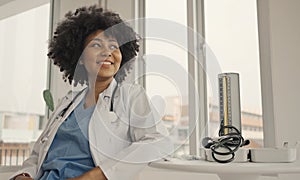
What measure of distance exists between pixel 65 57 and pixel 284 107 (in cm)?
103

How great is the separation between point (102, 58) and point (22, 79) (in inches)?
47.3

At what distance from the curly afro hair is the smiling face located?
0.04 metres

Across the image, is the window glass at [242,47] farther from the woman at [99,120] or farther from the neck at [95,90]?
the neck at [95,90]

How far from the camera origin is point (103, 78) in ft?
4.43

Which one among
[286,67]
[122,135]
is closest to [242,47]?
[286,67]

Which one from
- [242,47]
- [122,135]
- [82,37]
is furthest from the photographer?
[242,47]

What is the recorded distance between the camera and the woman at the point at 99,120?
1146 millimetres

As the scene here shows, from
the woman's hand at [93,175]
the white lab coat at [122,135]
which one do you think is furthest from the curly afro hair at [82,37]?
the woman's hand at [93,175]

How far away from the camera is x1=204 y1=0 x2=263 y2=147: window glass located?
1.82 m

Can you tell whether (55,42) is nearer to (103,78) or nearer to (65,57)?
(65,57)

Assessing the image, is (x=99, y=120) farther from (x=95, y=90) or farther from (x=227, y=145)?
(x=227, y=145)

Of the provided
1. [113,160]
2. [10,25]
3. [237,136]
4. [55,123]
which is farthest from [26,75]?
[237,136]

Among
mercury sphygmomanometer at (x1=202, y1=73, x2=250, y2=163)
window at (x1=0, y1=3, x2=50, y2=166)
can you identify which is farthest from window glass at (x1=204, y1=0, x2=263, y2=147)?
window at (x1=0, y1=3, x2=50, y2=166)

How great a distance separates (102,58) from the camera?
4.36ft
